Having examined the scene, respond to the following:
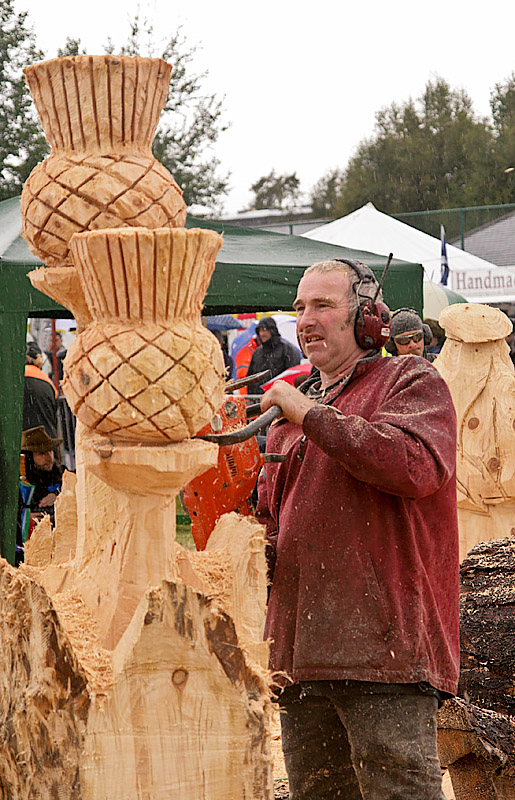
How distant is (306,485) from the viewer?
89.6 inches

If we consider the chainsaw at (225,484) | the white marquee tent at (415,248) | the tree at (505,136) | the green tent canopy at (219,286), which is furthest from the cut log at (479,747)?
the tree at (505,136)

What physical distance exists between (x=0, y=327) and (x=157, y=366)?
327 cm

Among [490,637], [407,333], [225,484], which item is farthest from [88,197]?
[407,333]

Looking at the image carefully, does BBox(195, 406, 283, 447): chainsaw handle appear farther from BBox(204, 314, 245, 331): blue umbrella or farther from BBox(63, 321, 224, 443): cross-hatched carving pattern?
BBox(204, 314, 245, 331): blue umbrella

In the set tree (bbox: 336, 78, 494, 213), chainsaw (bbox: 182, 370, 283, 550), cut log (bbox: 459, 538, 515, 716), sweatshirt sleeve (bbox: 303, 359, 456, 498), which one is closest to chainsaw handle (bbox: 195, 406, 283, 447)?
sweatshirt sleeve (bbox: 303, 359, 456, 498)

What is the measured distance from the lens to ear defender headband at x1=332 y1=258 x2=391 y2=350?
7.53 feet

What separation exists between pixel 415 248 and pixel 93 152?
1109cm

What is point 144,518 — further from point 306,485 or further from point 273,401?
point 306,485

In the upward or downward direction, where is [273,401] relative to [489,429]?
upward

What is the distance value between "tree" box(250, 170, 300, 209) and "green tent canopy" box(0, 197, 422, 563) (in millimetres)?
40276

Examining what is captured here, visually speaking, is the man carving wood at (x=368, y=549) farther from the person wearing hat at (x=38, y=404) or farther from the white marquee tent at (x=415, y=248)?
the white marquee tent at (x=415, y=248)

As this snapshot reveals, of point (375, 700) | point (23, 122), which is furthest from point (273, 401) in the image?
point (23, 122)

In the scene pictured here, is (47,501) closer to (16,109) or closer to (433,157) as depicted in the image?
(16,109)

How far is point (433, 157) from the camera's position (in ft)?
126
